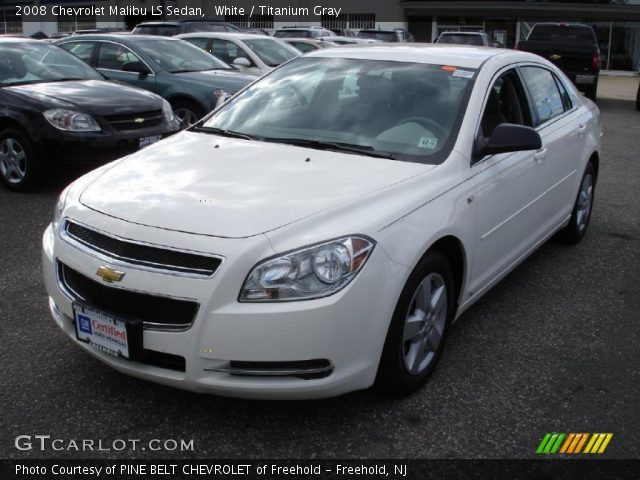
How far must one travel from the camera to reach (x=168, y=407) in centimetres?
321

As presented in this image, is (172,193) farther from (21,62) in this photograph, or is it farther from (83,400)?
(21,62)

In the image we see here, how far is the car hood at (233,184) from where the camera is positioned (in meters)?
2.96

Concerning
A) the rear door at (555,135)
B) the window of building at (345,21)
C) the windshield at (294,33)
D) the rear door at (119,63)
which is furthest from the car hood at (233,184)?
the window of building at (345,21)

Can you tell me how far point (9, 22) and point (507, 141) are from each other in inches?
1924

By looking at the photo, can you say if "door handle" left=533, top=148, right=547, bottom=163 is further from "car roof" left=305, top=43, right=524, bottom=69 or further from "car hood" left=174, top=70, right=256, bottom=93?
"car hood" left=174, top=70, right=256, bottom=93

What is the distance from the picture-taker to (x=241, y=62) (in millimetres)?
11086

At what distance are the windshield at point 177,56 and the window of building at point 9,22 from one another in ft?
131

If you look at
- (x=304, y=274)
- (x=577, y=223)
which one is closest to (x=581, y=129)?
(x=577, y=223)

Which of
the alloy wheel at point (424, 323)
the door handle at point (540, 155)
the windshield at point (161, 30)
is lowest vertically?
the alloy wheel at point (424, 323)

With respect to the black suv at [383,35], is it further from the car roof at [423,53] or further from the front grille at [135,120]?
the car roof at [423,53]

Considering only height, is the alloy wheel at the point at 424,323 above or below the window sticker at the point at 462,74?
below

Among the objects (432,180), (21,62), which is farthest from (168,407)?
(21,62)

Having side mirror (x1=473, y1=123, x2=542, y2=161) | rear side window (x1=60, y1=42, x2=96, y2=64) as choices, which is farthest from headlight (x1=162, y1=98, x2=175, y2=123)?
side mirror (x1=473, y1=123, x2=542, y2=161)

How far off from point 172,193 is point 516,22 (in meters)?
34.6
